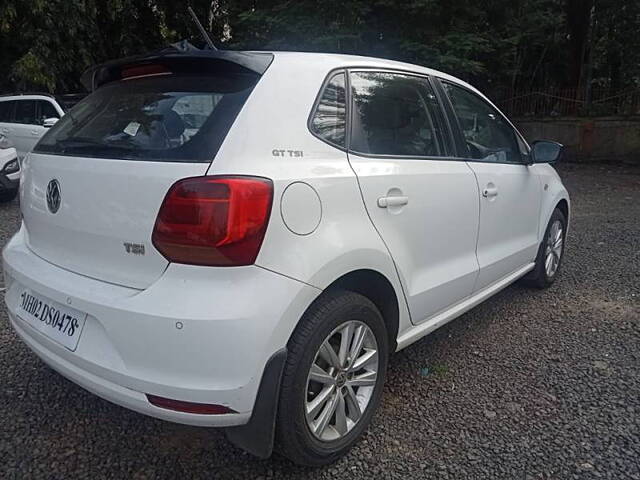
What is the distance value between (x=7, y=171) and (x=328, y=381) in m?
6.87

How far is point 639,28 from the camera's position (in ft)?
47.6

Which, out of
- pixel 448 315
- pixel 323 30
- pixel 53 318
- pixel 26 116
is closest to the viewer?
pixel 53 318

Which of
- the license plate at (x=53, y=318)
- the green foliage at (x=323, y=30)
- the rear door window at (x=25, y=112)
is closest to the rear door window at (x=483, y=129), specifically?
the license plate at (x=53, y=318)

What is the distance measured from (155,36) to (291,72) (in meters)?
14.2

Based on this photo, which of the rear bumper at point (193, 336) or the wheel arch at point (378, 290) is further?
the wheel arch at point (378, 290)

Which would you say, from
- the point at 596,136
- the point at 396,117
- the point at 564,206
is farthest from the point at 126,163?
the point at 596,136

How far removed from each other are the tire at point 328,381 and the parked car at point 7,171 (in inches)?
260

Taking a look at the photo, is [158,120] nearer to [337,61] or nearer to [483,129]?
[337,61]

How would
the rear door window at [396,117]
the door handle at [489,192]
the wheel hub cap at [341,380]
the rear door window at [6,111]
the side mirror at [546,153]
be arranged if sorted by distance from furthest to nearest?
the rear door window at [6,111]
the side mirror at [546,153]
the door handle at [489,192]
the rear door window at [396,117]
the wheel hub cap at [341,380]

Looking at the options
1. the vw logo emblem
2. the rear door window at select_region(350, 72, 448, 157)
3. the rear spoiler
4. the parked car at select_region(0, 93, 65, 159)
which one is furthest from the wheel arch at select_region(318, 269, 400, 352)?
the parked car at select_region(0, 93, 65, 159)

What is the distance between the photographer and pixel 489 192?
3.06 metres

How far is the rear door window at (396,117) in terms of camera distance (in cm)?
235

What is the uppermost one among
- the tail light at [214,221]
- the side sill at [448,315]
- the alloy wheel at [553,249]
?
the tail light at [214,221]

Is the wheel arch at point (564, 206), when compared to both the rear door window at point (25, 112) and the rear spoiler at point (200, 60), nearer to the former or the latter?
the rear spoiler at point (200, 60)
